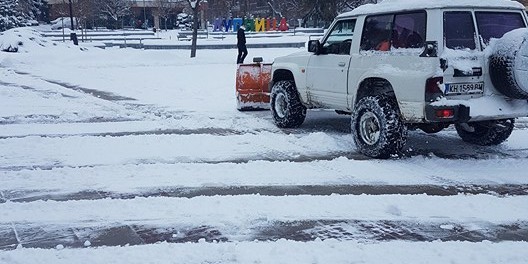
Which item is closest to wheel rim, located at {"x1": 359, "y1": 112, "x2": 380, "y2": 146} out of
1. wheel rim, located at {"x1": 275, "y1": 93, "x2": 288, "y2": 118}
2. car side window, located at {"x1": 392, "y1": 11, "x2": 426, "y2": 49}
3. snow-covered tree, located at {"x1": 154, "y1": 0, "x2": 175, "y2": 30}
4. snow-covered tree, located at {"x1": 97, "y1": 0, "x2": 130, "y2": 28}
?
car side window, located at {"x1": 392, "y1": 11, "x2": 426, "y2": 49}

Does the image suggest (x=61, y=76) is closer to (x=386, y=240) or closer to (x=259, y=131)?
(x=259, y=131)

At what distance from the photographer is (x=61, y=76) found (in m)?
21.4

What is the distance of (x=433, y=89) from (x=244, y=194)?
263 centimetres

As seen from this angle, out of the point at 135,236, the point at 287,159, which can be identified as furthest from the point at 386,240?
the point at 287,159

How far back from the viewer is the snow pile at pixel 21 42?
3438cm

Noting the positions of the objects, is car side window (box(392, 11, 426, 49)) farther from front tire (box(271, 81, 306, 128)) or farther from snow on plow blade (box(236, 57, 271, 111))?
snow on plow blade (box(236, 57, 271, 111))

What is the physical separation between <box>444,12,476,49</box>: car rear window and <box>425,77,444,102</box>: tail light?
1.66 ft

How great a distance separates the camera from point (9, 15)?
6425 centimetres

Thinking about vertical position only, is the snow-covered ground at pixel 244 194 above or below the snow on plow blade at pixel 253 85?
below

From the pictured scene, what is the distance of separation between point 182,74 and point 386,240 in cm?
1718

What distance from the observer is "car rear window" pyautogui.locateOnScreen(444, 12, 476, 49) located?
7.23 meters

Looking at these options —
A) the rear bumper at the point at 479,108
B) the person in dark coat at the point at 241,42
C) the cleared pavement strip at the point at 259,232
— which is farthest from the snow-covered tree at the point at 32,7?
the cleared pavement strip at the point at 259,232

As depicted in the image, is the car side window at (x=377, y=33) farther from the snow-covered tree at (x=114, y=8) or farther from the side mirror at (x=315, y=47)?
the snow-covered tree at (x=114, y=8)

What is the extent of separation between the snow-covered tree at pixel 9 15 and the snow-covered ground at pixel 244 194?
184 feet
